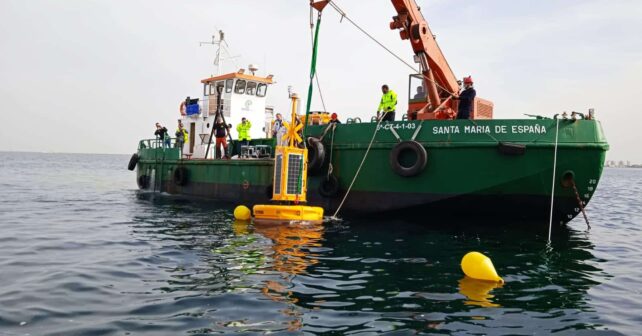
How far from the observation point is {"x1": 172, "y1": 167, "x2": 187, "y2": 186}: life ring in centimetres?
1683

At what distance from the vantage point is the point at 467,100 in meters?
10.3

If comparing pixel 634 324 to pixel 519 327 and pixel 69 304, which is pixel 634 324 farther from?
pixel 69 304

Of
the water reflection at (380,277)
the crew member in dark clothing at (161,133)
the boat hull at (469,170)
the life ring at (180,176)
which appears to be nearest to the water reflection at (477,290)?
the water reflection at (380,277)

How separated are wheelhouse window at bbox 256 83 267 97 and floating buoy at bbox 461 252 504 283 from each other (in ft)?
44.4

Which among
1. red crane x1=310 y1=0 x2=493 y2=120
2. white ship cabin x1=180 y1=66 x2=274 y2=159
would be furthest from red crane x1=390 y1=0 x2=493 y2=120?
white ship cabin x1=180 y1=66 x2=274 y2=159

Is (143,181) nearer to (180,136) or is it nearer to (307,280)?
(180,136)

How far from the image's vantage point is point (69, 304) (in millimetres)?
4688

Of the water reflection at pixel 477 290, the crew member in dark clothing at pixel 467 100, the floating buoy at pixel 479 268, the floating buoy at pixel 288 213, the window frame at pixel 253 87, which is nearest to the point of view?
the water reflection at pixel 477 290

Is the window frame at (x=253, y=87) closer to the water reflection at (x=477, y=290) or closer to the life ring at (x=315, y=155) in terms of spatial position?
the life ring at (x=315, y=155)

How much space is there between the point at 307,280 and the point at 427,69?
731 cm

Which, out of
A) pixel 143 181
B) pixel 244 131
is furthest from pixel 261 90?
pixel 143 181

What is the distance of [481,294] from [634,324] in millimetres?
1418

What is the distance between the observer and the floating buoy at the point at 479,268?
236 inches

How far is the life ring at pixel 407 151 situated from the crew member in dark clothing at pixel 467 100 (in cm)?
113
